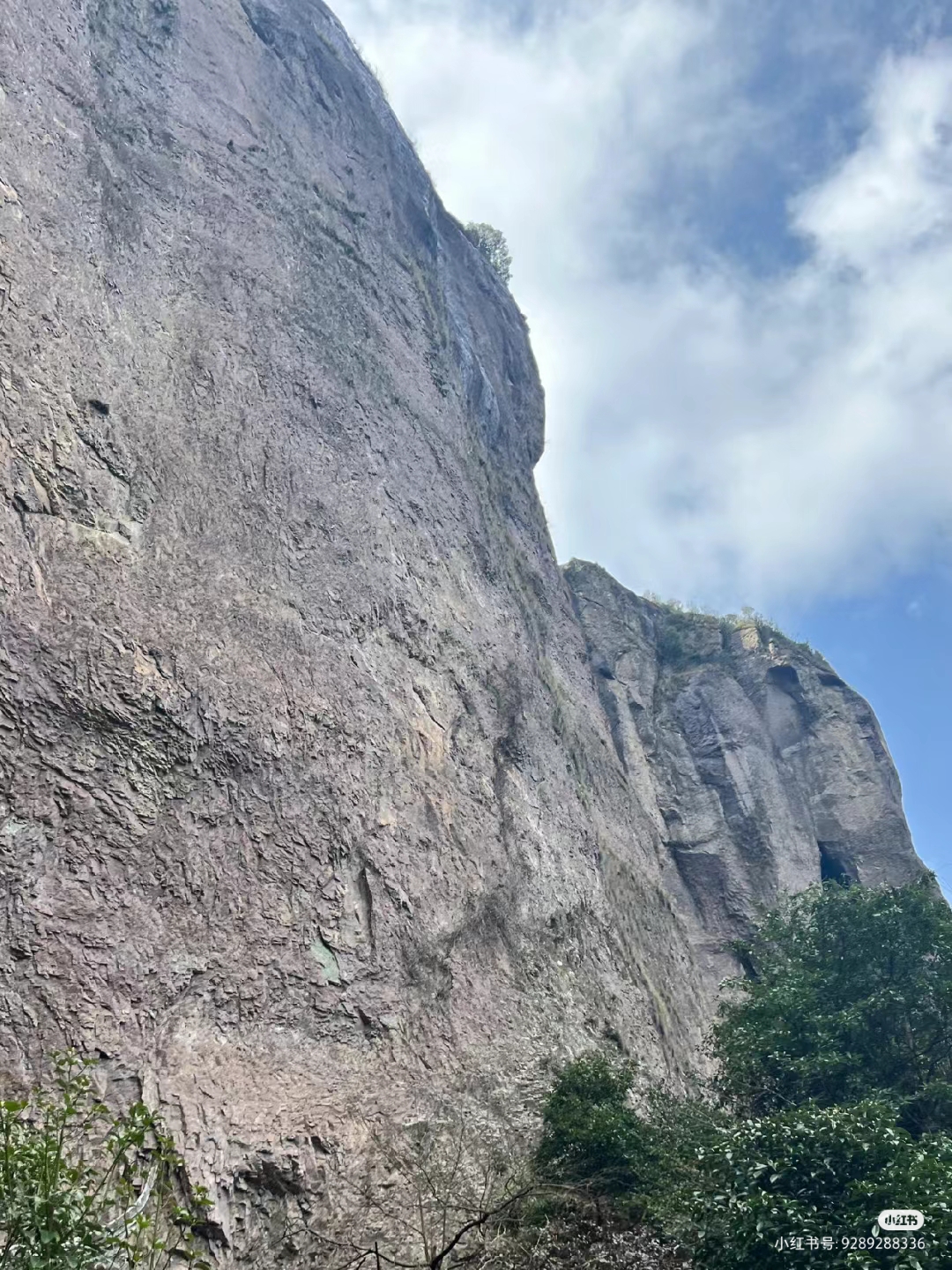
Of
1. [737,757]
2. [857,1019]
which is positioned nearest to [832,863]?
[737,757]

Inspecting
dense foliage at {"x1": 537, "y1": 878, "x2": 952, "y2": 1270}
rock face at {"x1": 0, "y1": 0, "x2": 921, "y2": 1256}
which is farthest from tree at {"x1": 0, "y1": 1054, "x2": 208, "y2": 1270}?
dense foliage at {"x1": 537, "y1": 878, "x2": 952, "y2": 1270}

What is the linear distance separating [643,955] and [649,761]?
1107 cm

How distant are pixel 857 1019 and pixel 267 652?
10313mm

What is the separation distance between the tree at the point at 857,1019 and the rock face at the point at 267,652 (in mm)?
1792

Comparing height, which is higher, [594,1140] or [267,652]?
[267,652]

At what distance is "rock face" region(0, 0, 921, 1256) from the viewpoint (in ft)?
29.0

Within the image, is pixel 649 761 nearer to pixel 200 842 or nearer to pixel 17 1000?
pixel 200 842

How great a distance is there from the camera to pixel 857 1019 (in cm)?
1434

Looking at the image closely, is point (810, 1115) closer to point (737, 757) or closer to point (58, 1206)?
point (58, 1206)

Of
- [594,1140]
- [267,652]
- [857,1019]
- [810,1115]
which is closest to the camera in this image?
[810,1115]

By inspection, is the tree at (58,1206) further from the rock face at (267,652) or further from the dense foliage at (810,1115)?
the dense foliage at (810,1115)

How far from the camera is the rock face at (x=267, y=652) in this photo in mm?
8828

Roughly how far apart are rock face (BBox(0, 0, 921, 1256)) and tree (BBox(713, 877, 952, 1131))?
5.88 ft

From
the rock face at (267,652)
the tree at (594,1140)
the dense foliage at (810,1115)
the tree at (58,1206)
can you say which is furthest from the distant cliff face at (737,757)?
the tree at (58,1206)
